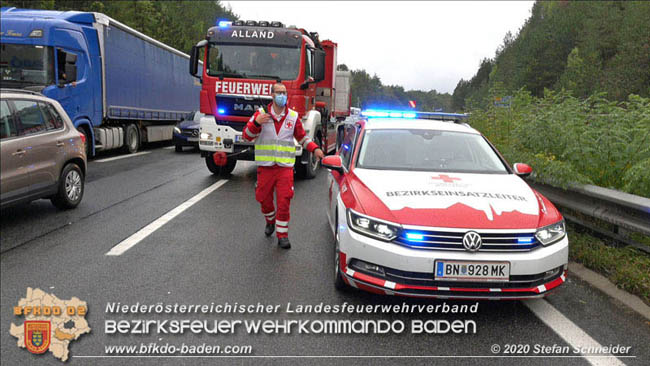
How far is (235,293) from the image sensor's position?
4.76m

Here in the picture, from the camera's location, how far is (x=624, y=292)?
4.93 m

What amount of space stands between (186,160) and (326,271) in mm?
12311

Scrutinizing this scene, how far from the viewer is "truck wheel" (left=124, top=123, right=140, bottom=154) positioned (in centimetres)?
1891

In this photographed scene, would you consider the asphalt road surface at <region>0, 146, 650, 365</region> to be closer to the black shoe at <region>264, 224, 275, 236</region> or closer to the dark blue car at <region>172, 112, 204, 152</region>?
the black shoe at <region>264, 224, 275, 236</region>

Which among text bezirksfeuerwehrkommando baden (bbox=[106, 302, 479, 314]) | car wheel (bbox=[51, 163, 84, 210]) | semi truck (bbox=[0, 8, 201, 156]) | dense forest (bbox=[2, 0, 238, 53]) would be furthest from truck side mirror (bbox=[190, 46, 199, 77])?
dense forest (bbox=[2, 0, 238, 53])

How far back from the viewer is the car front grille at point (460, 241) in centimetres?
411

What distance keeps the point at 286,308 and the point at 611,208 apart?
360 centimetres

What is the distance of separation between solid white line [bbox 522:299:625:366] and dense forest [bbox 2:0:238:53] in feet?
176

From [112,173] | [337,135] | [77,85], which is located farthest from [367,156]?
[337,135]

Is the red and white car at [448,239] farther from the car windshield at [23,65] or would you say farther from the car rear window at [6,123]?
the car windshield at [23,65]

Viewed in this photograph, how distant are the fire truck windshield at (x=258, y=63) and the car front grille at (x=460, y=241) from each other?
27.2 feet

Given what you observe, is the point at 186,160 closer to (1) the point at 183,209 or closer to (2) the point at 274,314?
(1) the point at 183,209

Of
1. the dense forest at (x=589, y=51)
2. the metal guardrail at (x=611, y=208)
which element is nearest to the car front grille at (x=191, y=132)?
the metal guardrail at (x=611, y=208)

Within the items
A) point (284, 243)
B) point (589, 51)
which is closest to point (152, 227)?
point (284, 243)
